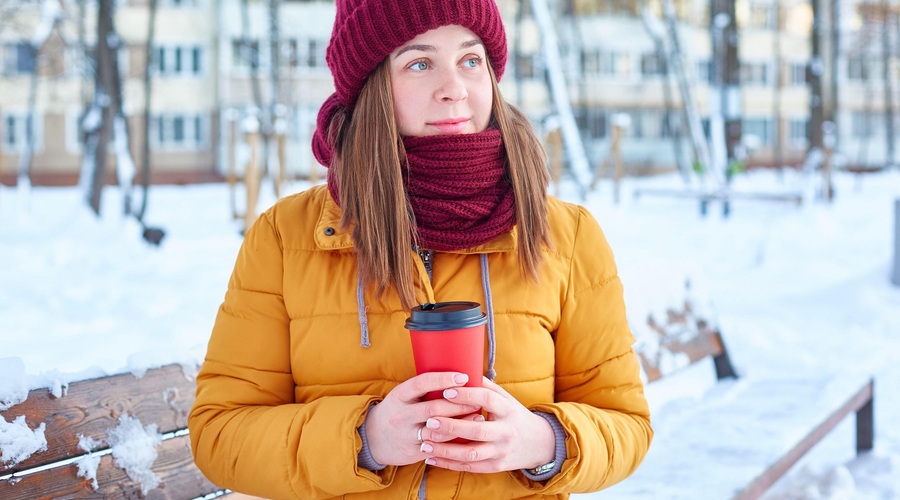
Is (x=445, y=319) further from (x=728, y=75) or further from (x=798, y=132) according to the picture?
(x=798, y=132)

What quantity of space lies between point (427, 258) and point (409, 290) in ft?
0.37

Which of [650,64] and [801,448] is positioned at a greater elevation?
[650,64]

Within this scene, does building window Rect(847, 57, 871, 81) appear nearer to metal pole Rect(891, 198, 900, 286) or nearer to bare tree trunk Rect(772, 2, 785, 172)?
bare tree trunk Rect(772, 2, 785, 172)

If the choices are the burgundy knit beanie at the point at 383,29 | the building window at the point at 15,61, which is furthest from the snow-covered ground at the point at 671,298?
the building window at the point at 15,61

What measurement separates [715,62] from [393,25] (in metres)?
15.9

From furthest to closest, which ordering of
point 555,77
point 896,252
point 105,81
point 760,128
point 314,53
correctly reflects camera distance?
1. point 760,128
2. point 314,53
3. point 555,77
4. point 105,81
5. point 896,252

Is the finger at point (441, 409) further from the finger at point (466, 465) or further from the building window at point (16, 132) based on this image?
the building window at point (16, 132)

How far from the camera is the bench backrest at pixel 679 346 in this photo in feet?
12.4

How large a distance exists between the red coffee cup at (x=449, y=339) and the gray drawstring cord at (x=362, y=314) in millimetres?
277

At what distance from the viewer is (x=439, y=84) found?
192cm

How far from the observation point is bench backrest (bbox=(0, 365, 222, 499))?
2.01 m

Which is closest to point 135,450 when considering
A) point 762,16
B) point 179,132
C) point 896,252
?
point 896,252

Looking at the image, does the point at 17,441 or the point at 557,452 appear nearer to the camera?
the point at 557,452

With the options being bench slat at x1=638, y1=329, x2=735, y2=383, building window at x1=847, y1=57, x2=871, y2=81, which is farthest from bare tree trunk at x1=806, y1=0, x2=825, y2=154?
building window at x1=847, y1=57, x2=871, y2=81
